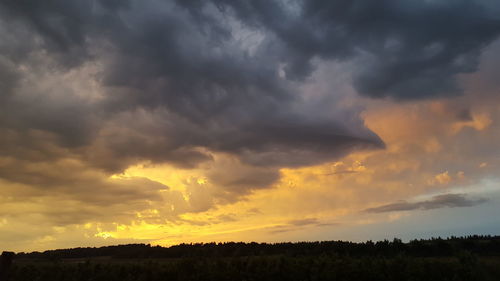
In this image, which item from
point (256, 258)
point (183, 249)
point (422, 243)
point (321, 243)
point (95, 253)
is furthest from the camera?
point (95, 253)

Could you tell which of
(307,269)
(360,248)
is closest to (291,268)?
(307,269)

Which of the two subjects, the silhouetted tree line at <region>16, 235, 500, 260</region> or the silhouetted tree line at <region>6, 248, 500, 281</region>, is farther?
the silhouetted tree line at <region>16, 235, 500, 260</region>

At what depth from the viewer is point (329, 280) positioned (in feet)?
93.7

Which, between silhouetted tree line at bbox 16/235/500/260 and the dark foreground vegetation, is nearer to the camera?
the dark foreground vegetation

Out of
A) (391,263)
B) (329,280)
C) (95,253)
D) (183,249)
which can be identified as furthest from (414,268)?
(95,253)

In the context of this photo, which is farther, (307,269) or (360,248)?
(360,248)

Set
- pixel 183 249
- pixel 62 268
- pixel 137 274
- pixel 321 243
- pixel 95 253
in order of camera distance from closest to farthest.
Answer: pixel 137 274 → pixel 62 268 → pixel 321 243 → pixel 183 249 → pixel 95 253

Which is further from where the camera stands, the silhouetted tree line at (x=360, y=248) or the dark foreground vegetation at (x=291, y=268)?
the silhouetted tree line at (x=360, y=248)

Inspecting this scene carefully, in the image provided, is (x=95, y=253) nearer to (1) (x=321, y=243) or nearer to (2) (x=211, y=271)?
(1) (x=321, y=243)

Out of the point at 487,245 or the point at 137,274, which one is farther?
the point at 487,245

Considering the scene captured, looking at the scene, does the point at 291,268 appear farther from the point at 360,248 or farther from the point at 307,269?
the point at 360,248

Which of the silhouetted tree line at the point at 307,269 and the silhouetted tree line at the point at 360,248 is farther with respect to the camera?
the silhouetted tree line at the point at 360,248

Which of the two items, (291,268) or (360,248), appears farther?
(360,248)

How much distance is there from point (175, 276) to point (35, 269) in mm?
21706
